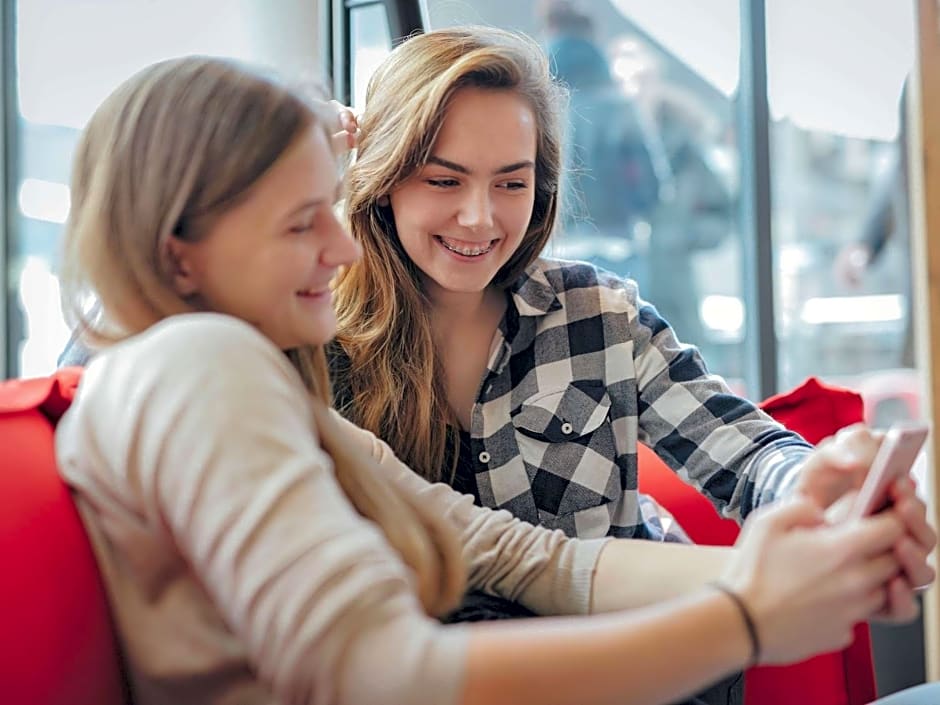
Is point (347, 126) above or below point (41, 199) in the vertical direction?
above

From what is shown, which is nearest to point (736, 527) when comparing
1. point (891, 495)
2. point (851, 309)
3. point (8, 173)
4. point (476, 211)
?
point (476, 211)

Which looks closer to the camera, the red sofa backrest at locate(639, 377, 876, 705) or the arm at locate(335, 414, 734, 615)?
the arm at locate(335, 414, 734, 615)

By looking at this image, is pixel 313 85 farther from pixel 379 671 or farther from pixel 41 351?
pixel 41 351

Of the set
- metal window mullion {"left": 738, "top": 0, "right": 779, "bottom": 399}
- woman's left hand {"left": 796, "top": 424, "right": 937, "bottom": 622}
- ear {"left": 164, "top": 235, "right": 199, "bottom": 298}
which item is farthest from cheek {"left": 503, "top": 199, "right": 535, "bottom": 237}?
metal window mullion {"left": 738, "top": 0, "right": 779, "bottom": 399}

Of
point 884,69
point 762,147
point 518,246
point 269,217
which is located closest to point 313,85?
point 269,217

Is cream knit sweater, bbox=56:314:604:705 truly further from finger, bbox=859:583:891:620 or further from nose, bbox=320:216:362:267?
finger, bbox=859:583:891:620

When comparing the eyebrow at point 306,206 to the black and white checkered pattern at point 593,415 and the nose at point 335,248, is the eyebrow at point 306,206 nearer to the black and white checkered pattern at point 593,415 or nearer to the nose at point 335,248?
the nose at point 335,248

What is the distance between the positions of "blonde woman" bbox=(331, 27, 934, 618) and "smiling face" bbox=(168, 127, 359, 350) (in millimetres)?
529

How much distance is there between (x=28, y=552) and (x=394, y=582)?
1.15ft

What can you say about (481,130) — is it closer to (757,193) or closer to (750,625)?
(750,625)

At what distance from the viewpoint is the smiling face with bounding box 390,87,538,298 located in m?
1.52

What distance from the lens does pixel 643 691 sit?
0.76 m

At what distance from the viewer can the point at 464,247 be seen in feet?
5.08

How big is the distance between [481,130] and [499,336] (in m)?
0.30
